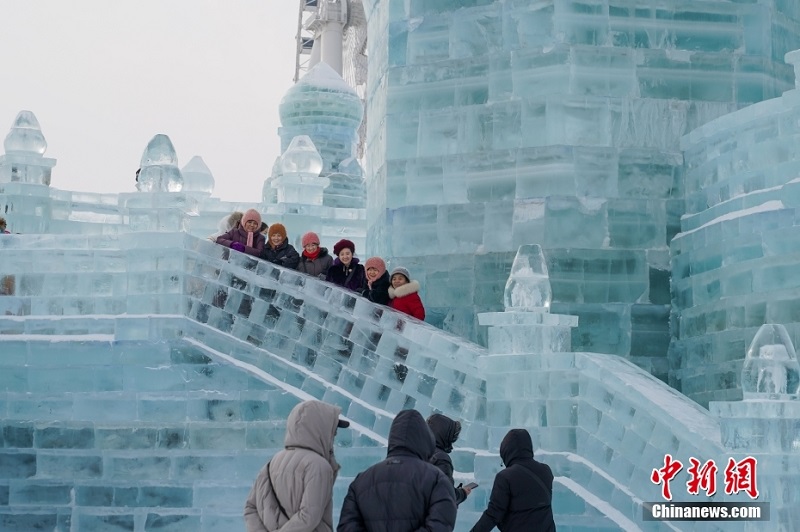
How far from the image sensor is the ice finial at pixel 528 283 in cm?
1195

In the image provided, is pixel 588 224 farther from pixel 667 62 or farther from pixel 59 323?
pixel 59 323

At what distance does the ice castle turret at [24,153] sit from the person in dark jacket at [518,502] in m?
11.5

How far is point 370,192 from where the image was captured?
58.9ft

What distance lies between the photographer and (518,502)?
870 cm

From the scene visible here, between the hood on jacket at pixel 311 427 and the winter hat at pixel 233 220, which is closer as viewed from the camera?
the hood on jacket at pixel 311 427

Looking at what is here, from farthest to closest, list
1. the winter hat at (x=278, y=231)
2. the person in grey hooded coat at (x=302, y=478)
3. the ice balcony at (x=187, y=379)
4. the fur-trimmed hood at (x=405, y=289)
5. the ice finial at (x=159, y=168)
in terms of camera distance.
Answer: the winter hat at (x=278, y=231), the ice finial at (x=159, y=168), the fur-trimmed hood at (x=405, y=289), the ice balcony at (x=187, y=379), the person in grey hooded coat at (x=302, y=478)

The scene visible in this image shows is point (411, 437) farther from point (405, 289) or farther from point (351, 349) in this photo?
point (405, 289)

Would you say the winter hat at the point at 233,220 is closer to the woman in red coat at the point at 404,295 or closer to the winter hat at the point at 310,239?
the winter hat at the point at 310,239

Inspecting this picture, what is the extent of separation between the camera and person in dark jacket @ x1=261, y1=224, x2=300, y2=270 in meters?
13.9

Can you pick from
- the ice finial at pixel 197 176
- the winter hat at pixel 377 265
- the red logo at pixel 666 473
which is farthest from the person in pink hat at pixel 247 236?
the ice finial at pixel 197 176

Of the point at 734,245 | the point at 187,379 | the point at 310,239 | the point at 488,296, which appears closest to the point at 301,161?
the point at 488,296

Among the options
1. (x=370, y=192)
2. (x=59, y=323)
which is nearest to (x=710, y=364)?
(x=370, y=192)

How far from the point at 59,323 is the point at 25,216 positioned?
5548 mm

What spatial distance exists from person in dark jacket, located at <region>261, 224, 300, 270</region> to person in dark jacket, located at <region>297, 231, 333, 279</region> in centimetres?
9
